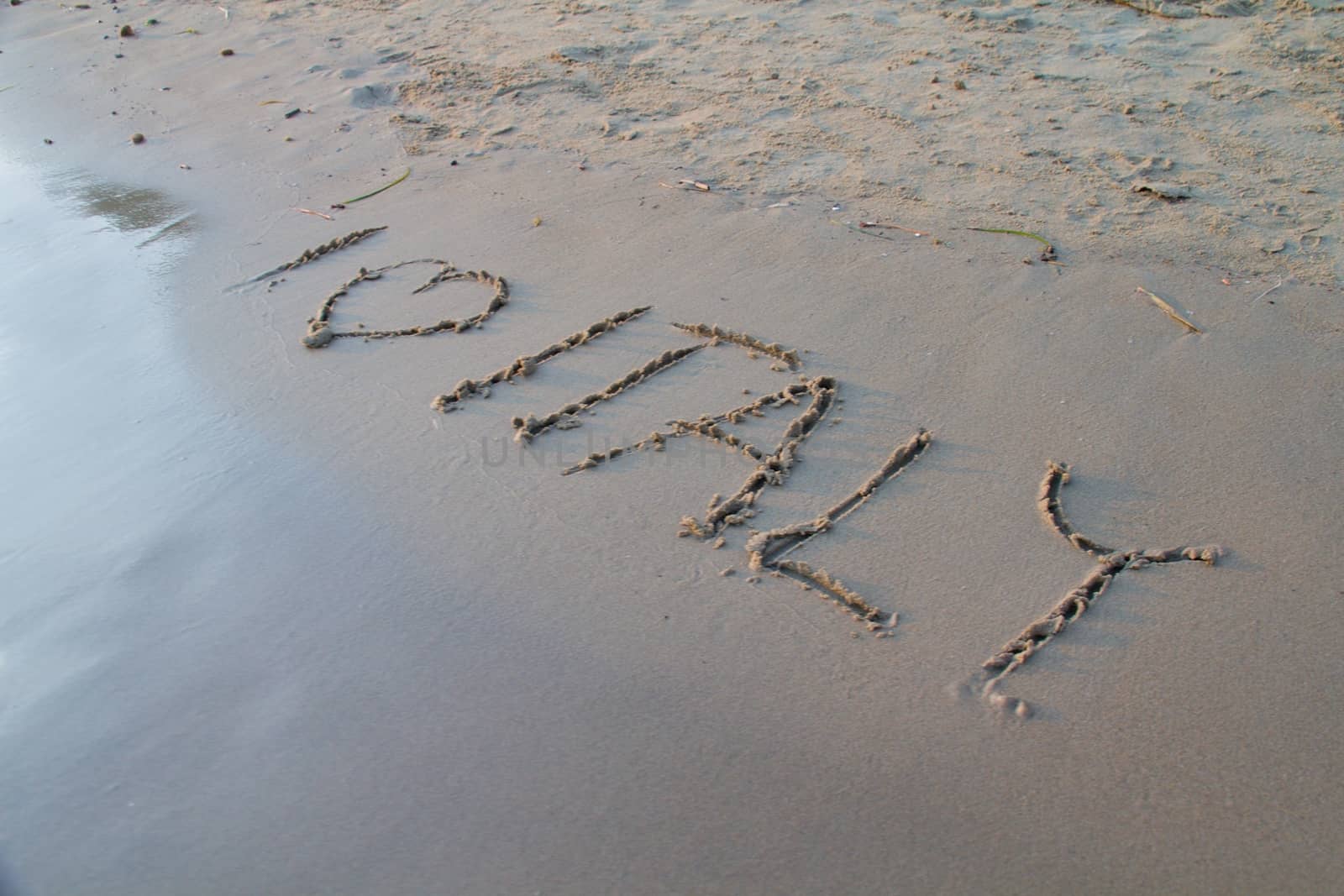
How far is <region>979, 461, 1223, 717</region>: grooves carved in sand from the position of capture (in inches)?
65.3

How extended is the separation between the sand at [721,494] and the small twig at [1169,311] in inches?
1.1

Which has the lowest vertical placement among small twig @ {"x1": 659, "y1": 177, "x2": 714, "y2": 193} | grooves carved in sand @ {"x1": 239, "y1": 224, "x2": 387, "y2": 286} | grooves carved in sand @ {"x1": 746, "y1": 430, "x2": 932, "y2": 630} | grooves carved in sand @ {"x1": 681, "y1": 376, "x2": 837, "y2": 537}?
grooves carved in sand @ {"x1": 746, "y1": 430, "x2": 932, "y2": 630}

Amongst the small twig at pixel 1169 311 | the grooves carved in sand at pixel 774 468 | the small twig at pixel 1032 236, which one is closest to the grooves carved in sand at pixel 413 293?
the grooves carved in sand at pixel 774 468

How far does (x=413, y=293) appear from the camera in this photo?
Result: 3.00 meters

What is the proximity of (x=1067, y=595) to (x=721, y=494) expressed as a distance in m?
0.72

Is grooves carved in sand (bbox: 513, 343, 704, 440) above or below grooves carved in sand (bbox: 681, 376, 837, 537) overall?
above

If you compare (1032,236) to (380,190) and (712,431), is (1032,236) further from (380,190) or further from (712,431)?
(380,190)

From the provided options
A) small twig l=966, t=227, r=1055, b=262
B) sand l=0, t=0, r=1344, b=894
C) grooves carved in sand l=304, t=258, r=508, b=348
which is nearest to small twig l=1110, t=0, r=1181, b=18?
sand l=0, t=0, r=1344, b=894

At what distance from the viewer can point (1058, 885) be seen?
4.51 feet

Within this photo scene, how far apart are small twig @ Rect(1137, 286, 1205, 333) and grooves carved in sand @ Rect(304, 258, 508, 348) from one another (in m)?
1.74

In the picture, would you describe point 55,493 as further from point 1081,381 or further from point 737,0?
point 737,0

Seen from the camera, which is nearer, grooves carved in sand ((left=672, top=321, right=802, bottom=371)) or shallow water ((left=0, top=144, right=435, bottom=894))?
shallow water ((left=0, top=144, right=435, bottom=894))

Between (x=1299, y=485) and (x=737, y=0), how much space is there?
11.1 feet

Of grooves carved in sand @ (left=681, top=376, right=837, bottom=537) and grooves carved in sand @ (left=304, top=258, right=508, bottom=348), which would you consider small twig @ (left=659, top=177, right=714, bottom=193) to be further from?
grooves carved in sand @ (left=681, top=376, right=837, bottom=537)
